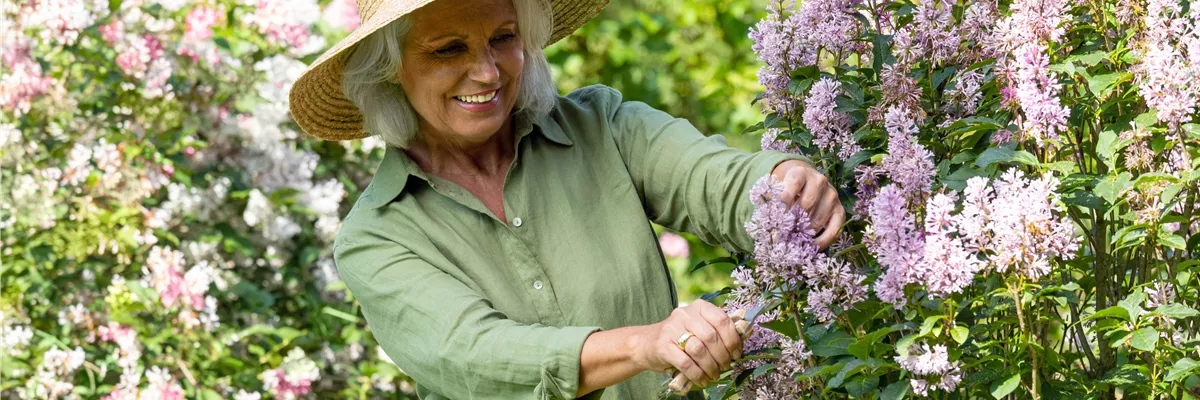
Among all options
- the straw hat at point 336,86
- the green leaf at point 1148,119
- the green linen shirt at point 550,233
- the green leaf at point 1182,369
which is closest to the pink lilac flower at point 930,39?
the green leaf at point 1148,119

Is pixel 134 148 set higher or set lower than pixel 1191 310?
lower

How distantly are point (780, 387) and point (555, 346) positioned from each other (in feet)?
0.97

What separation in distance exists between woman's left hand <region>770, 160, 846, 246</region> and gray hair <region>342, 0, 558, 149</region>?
0.63m

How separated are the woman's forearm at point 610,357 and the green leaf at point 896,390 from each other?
31 cm

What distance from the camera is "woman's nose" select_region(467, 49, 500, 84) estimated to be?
1.99 m

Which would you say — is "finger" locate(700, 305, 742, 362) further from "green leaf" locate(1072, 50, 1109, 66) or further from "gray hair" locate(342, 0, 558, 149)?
"gray hair" locate(342, 0, 558, 149)

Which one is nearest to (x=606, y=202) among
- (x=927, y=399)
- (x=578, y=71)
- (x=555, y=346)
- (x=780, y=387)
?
(x=555, y=346)

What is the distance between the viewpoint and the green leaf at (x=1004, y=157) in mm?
1413

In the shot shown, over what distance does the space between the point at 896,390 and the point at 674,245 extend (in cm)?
432

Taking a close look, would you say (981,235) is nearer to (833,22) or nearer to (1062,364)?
(1062,364)

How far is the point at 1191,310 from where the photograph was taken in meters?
1.36

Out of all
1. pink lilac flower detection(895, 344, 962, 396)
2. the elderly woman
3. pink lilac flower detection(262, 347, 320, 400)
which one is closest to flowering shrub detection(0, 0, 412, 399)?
pink lilac flower detection(262, 347, 320, 400)

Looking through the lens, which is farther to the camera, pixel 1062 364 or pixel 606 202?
pixel 606 202

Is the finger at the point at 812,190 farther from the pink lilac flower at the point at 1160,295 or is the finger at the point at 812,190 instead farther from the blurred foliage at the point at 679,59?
the blurred foliage at the point at 679,59
